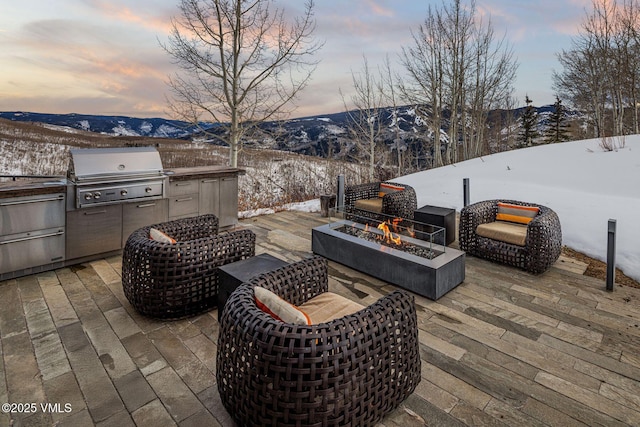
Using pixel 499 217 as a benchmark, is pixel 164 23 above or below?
above

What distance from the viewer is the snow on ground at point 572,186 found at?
427 centimetres

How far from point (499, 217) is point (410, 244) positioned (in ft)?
5.20

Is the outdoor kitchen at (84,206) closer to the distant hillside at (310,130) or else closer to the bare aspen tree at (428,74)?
the distant hillside at (310,130)

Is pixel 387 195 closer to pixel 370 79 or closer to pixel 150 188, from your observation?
pixel 150 188

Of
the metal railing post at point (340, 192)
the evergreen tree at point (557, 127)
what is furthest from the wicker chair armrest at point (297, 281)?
the evergreen tree at point (557, 127)

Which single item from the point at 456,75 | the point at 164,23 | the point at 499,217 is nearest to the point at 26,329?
the point at 499,217

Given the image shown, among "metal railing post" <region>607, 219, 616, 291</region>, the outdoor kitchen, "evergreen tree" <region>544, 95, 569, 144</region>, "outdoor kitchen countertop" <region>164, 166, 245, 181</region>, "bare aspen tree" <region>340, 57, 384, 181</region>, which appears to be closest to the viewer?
"metal railing post" <region>607, 219, 616, 291</region>

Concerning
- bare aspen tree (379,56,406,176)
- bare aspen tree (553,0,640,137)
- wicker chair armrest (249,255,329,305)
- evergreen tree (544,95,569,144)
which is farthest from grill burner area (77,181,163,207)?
evergreen tree (544,95,569,144)

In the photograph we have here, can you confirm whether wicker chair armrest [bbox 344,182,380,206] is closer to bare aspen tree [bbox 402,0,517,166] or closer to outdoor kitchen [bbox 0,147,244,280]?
outdoor kitchen [bbox 0,147,244,280]

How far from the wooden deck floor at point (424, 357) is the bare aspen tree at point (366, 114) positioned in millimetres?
8420

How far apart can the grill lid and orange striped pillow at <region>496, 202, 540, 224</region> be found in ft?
14.0

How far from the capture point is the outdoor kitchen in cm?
322

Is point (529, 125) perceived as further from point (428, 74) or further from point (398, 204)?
point (398, 204)

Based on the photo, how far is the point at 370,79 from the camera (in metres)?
11.1
